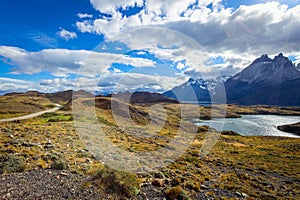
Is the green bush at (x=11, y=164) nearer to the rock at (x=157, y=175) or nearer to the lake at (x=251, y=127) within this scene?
the rock at (x=157, y=175)

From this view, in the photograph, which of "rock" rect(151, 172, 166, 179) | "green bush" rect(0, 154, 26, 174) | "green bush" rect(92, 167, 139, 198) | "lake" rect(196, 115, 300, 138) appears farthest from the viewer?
"lake" rect(196, 115, 300, 138)

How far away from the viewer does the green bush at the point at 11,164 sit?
11.2 meters

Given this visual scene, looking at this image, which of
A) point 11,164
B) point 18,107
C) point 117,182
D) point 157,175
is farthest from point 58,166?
point 18,107

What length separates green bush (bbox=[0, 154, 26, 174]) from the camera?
440 inches

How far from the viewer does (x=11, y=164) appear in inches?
457

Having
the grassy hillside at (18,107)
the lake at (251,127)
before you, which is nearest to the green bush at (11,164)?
the grassy hillside at (18,107)

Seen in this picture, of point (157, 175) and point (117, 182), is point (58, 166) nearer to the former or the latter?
point (117, 182)

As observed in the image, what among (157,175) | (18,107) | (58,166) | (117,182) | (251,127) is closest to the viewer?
(117,182)

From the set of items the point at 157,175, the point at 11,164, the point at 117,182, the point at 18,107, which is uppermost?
the point at 11,164

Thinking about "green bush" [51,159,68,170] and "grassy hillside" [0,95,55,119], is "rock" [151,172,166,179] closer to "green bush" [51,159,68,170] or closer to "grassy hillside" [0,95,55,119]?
"green bush" [51,159,68,170]

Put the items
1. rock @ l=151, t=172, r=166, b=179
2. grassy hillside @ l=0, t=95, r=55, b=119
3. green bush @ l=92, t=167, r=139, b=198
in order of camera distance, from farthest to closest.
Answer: grassy hillside @ l=0, t=95, r=55, b=119
rock @ l=151, t=172, r=166, b=179
green bush @ l=92, t=167, r=139, b=198

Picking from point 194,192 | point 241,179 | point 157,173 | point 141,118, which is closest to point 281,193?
point 241,179

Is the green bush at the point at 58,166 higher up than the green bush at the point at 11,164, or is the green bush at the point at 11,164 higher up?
the green bush at the point at 11,164

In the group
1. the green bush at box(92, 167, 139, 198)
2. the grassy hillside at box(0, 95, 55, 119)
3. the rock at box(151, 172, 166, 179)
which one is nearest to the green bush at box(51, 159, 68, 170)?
the green bush at box(92, 167, 139, 198)
